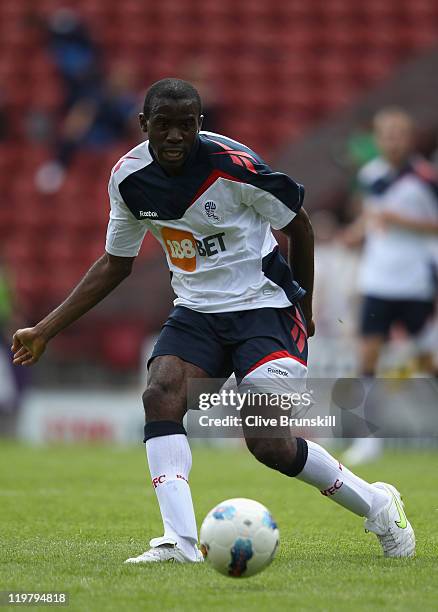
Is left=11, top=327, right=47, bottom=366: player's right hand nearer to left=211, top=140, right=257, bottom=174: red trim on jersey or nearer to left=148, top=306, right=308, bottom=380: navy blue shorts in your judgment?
left=148, top=306, right=308, bottom=380: navy blue shorts

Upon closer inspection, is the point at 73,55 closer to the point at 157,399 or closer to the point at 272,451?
the point at 157,399

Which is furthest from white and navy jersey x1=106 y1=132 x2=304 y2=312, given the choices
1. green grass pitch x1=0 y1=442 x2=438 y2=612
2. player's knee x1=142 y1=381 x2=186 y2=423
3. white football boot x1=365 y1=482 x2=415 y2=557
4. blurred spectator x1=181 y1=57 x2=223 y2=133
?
blurred spectator x1=181 y1=57 x2=223 y2=133

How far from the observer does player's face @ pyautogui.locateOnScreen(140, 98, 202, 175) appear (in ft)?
15.7

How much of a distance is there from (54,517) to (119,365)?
8193 millimetres

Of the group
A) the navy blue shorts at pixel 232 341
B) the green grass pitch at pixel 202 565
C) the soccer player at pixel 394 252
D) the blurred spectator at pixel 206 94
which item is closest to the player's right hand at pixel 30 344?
the navy blue shorts at pixel 232 341

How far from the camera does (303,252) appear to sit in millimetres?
5242

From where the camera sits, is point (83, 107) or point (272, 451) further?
point (83, 107)

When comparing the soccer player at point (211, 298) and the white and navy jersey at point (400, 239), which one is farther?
the white and navy jersey at point (400, 239)

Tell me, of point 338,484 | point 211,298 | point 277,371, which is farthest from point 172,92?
point 338,484

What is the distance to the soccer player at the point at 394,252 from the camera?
10.2m

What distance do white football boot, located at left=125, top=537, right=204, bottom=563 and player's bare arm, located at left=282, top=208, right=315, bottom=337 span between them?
1212 mm

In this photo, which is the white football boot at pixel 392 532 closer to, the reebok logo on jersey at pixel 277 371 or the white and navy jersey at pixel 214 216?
the reebok logo on jersey at pixel 277 371

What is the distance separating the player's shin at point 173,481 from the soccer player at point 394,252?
5.34 metres

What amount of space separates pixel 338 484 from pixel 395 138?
5517 millimetres
